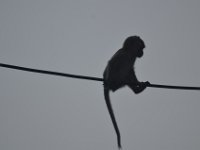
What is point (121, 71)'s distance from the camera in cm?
1036

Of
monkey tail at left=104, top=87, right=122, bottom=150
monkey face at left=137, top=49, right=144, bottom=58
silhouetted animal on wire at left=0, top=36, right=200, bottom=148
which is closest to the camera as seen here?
monkey tail at left=104, top=87, right=122, bottom=150

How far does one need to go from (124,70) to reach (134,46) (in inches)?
34.9

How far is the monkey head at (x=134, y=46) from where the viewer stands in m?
10.9

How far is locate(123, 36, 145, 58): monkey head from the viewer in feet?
35.8

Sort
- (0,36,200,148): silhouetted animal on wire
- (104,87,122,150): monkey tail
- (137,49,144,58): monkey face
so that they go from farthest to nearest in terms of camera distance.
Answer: (137,49,144,58): monkey face
(0,36,200,148): silhouetted animal on wire
(104,87,122,150): monkey tail

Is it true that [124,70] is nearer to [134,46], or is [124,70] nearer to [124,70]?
Result: [124,70]

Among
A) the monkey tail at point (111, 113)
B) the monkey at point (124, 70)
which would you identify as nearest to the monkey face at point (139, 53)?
the monkey at point (124, 70)

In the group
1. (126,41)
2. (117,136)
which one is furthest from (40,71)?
(126,41)

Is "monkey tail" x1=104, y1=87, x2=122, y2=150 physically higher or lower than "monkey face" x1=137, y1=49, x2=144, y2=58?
lower

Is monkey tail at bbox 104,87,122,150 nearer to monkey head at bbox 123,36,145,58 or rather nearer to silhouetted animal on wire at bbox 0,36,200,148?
silhouetted animal on wire at bbox 0,36,200,148

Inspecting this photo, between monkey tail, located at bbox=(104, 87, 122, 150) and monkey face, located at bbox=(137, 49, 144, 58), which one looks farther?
monkey face, located at bbox=(137, 49, 144, 58)

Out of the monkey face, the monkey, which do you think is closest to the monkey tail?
the monkey

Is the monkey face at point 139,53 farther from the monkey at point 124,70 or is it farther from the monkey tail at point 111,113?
the monkey tail at point 111,113

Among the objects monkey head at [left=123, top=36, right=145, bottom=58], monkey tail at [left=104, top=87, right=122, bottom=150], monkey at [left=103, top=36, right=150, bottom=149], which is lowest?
monkey tail at [left=104, top=87, right=122, bottom=150]
